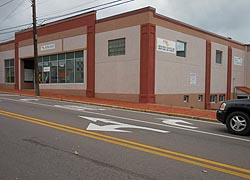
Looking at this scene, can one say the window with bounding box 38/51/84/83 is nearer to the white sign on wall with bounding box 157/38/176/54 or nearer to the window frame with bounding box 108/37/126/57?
the window frame with bounding box 108/37/126/57

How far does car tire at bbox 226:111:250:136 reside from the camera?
8.77 metres

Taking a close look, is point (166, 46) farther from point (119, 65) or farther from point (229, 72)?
point (229, 72)

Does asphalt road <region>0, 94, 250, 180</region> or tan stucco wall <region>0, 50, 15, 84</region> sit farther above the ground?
tan stucco wall <region>0, 50, 15, 84</region>

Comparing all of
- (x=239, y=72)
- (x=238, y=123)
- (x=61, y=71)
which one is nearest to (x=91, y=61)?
(x=61, y=71)

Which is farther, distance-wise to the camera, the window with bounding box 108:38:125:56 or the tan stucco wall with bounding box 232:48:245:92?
the tan stucco wall with bounding box 232:48:245:92

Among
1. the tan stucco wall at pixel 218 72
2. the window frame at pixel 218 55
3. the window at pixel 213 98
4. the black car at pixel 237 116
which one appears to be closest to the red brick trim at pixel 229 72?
the tan stucco wall at pixel 218 72

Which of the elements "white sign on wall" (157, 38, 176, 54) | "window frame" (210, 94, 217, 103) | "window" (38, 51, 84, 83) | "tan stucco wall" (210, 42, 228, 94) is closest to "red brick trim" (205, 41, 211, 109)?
"tan stucco wall" (210, 42, 228, 94)

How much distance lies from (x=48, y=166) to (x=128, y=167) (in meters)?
1.49

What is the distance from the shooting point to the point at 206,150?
664cm

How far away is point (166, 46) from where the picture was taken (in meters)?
21.2

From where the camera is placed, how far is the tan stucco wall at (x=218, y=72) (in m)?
27.9

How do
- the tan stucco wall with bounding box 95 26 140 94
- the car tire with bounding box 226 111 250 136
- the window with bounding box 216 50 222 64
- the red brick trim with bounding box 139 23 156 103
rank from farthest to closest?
1. the window with bounding box 216 50 222 64
2. the tan stucco wall with bounding box 95 26 140 94
3. the red brick trim with bounding box 139 23 156 103
4. the car tire with bounding box 226 111 250 136

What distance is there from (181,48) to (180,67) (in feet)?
5.38

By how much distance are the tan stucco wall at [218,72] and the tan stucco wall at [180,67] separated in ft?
6.39
